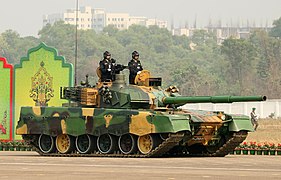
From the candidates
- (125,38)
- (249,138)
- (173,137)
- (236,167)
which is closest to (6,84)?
(249,138)

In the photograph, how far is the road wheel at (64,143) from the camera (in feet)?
122

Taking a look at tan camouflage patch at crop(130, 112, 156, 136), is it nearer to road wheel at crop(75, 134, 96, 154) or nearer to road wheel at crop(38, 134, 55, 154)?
road wheel at crop(75, 134, 96, 154)

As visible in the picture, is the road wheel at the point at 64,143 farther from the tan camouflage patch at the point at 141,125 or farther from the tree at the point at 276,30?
the tree at the point at 276,30

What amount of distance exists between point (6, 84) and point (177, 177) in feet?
75.7

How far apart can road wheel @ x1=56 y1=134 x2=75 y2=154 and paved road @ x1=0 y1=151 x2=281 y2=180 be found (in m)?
2.04

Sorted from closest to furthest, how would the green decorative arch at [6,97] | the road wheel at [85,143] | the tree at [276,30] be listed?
1. the road wheel at [85,143]
2. the green decorative arch at [6,97]
3. the tree at [276,30]

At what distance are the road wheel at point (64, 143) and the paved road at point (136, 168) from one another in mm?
2044

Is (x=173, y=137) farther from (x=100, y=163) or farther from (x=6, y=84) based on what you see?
(x=6, y=84)

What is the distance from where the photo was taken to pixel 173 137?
3491 cm

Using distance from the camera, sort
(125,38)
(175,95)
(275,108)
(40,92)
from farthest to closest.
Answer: (125,38), (275,108), (40,92), (175,95)

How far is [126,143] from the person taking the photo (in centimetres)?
3606

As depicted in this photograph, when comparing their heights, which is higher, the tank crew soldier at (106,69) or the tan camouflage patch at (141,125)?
the tank crew soldier at (106,69)

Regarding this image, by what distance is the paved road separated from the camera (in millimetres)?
26703

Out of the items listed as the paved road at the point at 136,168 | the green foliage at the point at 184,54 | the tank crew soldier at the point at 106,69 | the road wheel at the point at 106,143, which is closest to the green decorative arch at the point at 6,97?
the tank crew soldier at the point at 106,69
